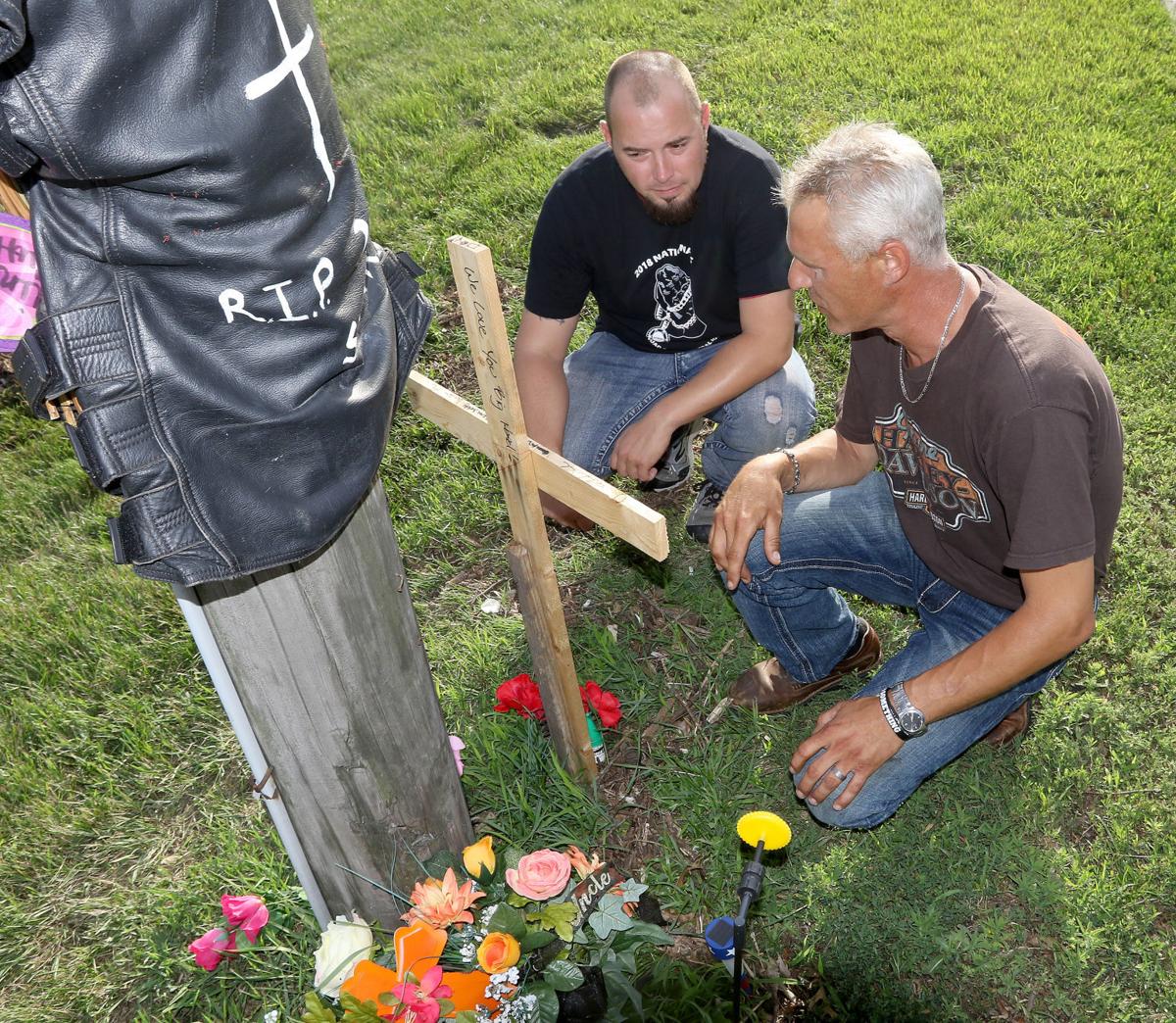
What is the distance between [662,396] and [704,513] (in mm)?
440

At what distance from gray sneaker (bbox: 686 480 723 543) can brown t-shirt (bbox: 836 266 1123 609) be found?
0.87 m

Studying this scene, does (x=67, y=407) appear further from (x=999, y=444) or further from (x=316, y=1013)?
(x=999, y=444)

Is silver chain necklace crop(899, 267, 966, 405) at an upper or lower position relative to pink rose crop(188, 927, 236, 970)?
upper

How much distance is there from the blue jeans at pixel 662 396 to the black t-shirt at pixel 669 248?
0.12 meters

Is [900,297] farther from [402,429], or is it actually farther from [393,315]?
[402,429]

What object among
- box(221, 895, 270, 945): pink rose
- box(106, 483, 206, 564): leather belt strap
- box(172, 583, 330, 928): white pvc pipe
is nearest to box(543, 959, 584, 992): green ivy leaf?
box(172, 583, 330, 928): white pvc pipe

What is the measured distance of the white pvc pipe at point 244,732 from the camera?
1.91 meters

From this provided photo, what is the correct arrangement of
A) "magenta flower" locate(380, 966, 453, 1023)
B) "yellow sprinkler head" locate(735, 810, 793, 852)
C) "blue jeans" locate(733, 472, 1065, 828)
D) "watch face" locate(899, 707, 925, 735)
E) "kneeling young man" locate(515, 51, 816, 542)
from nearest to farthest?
"yellow sprinkler head" locate(735, 810, 793, 852), "magenta flower" locate(380, 966, 453, 1023), "watch face" locate(899, 707, 925, 735), "blue jeans" locate(733, 472, 1065, 828), "kneeling young man" locate(515, 51, 816, 542)

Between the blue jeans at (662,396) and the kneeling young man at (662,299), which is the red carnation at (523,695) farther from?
the blue jeans at (662,396)

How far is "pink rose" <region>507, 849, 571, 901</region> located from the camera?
89.0 inches

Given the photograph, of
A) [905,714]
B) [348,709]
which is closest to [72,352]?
[348,709]

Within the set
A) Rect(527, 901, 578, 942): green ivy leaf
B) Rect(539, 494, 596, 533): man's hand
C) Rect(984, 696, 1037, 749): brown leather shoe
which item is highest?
Rect(527, 901, 578, 942): green ivy leaf

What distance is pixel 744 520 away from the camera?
2729mm

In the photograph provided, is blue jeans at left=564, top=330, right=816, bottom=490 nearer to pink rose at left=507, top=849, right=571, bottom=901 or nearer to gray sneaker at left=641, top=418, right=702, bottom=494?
gray sneaker at left=641, top=418, right=702, bottom=494
